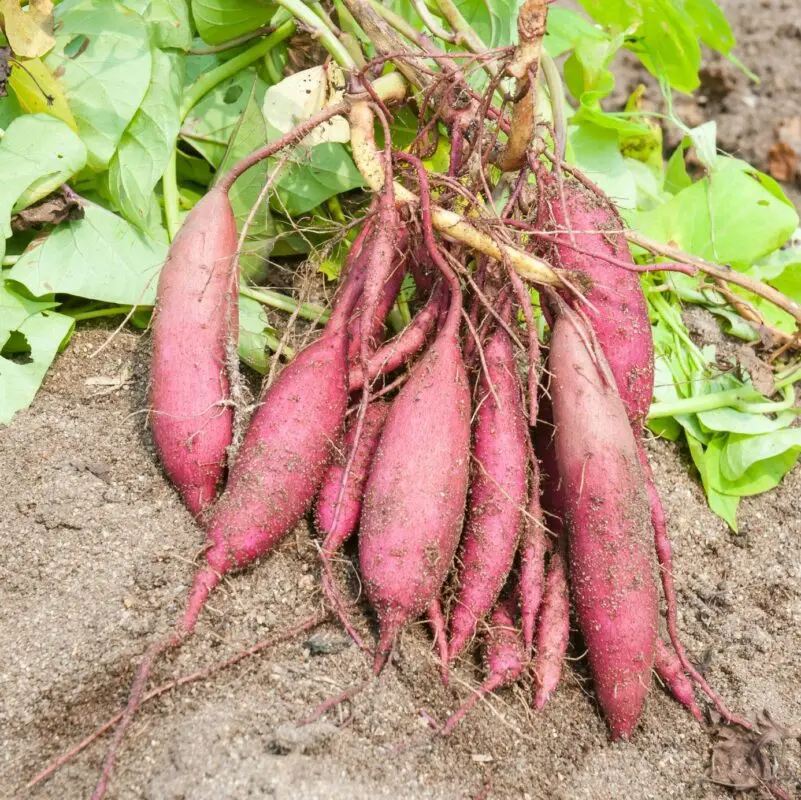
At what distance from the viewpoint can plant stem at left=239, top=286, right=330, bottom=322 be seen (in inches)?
59.0

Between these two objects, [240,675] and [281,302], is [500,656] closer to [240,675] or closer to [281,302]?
[240,675]

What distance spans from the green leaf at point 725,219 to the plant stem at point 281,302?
0.72 m

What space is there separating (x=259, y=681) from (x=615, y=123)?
4.26 ft

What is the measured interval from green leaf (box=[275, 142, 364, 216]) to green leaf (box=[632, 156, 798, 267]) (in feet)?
2.02

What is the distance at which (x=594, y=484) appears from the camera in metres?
1.20

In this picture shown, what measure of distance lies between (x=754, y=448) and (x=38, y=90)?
1.41 metres

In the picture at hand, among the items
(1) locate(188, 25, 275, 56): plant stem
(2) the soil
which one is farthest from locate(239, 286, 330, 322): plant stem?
(2) the soil

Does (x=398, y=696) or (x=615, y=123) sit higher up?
(x=615, y=123)

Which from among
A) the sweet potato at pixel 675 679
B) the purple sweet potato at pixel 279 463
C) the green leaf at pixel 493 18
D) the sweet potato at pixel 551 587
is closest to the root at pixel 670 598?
the sweet potato at pixel 675 679

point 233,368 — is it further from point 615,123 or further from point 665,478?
point 615,123

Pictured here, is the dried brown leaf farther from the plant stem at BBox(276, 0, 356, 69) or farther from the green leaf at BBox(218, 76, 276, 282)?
the plant stem at BBox(276, 0, 356, 69)

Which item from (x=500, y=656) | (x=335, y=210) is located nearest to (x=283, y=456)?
(x=500, y=656)

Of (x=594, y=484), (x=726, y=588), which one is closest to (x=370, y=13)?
(x=594, y=484)

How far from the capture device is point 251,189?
1545 mm
